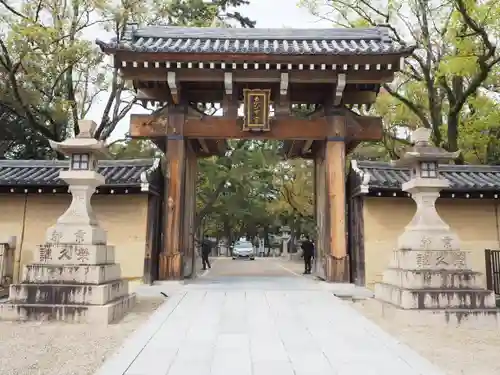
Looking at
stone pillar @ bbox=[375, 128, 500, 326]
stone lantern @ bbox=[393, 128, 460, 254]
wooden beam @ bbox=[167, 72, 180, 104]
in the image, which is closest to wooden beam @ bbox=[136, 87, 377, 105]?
wooden beam @ bbox=[167, 72, 180, 104]

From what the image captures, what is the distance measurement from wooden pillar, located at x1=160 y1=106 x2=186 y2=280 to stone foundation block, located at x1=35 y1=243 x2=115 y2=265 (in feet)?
11.5

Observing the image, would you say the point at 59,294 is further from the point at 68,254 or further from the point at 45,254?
the point at 45,254

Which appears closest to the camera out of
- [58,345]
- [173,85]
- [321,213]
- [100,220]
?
[58,345]

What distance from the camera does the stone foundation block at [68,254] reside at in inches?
305

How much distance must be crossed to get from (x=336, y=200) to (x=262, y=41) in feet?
18.0

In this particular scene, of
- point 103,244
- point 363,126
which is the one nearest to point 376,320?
point 103,244

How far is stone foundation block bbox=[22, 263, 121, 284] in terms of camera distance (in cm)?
763

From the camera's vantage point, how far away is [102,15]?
19.2 m

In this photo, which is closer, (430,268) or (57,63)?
(430,268)

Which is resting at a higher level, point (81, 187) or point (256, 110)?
point (256, 110)

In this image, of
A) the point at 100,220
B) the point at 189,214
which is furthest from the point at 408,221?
the point at 100,220

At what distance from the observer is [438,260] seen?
7875mm

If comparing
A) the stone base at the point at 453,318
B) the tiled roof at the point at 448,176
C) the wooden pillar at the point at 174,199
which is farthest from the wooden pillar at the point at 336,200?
the wooden pillar at the point at 174,199

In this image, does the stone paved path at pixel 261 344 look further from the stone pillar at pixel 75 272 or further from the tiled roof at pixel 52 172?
the tiled roof at pixel 52 172
